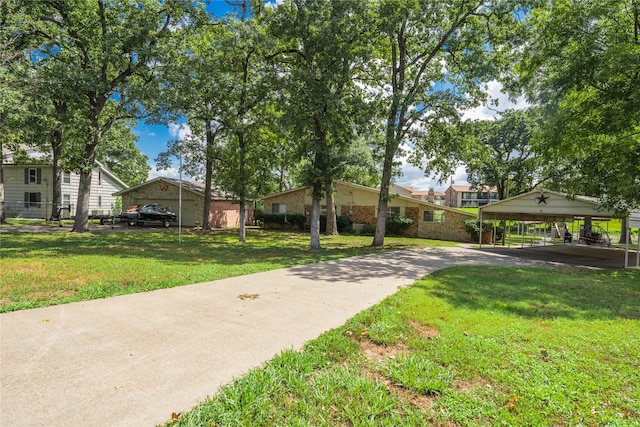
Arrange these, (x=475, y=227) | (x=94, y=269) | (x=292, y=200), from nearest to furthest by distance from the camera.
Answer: (x=94, y=269), (x=475, y=227), (x=292, y=200)

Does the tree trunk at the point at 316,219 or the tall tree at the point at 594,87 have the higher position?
the tall tree at the point at 594,87

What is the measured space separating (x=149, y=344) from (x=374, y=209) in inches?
870

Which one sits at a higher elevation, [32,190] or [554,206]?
[32,190]

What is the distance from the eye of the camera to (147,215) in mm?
24234

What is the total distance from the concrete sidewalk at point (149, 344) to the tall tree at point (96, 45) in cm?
1387

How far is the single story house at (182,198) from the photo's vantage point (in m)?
27.0

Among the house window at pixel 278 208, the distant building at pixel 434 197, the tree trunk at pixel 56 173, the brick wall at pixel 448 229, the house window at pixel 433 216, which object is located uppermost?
the distant building at pixel 434 197

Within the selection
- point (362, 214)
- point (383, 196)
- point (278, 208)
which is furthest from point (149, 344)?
point (278, 208)

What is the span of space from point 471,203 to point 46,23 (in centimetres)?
8553

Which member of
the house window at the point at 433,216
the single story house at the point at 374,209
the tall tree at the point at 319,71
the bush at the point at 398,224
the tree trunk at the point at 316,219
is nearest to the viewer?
the tall tree at the point at 319,71

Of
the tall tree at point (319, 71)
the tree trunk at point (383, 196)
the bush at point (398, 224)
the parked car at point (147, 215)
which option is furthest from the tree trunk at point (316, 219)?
the parked car at point (147, 215)

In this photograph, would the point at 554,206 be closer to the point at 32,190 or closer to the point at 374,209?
the point at 374,209

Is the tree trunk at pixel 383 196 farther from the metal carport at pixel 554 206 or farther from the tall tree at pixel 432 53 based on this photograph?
the metal carport at pixel 554 206

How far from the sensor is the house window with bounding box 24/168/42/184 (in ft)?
91.1
